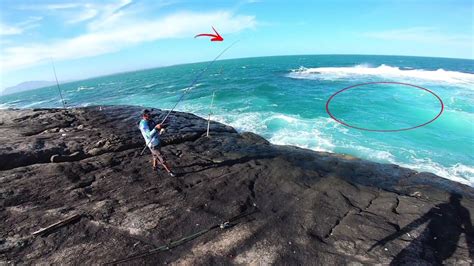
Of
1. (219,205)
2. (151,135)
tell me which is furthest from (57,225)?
(219,205)

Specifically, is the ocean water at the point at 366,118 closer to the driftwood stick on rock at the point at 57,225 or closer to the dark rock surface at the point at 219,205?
the dark rock surface at the point at 219,205

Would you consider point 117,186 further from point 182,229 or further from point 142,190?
point 182,229

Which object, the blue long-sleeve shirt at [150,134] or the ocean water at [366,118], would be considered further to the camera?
the ocean water at [366,118]

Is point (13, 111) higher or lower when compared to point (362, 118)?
higher

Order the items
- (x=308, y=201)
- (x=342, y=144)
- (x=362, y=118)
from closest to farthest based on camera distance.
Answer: (x=308, y=201), (x=342, y=144), (x=362, y=118)

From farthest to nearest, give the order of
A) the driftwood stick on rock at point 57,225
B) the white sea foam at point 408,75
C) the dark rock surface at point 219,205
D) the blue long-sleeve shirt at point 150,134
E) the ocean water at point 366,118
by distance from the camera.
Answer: the white sea foam at point 408,75 → the ocean water at point 366,118 → the blue long-sleeve shirt at point 150,134 → the driftwood stick on rock at point 57,225 → the dark rock surface at point 219,205

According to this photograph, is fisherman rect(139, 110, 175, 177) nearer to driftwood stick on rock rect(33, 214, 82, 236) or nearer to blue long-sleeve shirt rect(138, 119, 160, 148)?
blue long-sleeve shirt rect(138, 119, 160, 148)

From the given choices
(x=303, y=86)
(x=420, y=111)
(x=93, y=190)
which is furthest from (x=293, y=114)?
(x=93, y=190)

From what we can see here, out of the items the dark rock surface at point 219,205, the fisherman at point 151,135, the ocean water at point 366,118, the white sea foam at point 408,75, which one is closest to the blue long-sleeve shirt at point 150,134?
the fisherman at point 151,135

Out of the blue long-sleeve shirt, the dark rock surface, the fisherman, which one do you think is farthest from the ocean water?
the blue long-sleeve shirt
